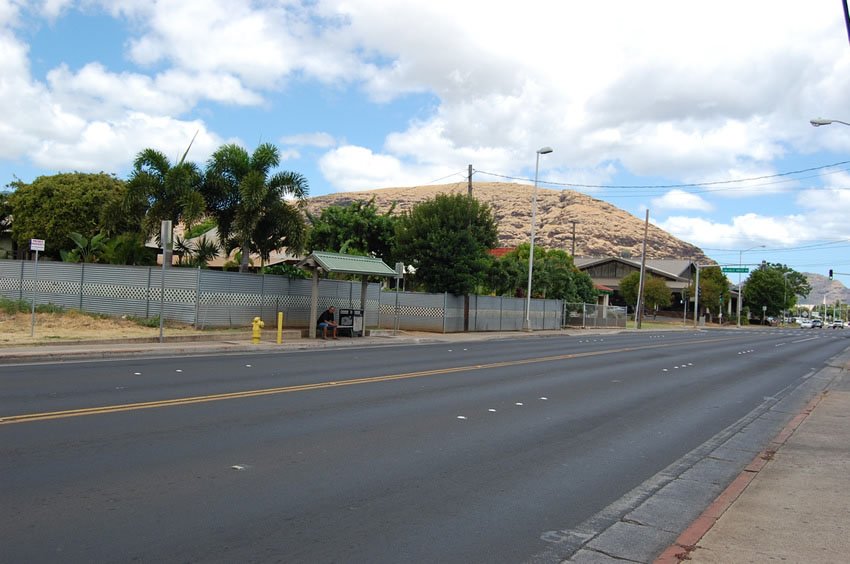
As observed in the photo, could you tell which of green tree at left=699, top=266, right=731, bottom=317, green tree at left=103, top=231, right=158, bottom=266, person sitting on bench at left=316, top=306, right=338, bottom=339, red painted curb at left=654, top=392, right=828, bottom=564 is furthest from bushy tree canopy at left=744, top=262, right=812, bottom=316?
red painted curb at left=654, top=392, right=828, bottom=564

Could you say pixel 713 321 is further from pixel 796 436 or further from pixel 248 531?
pixel 248 531

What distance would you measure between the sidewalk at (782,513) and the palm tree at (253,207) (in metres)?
20.6

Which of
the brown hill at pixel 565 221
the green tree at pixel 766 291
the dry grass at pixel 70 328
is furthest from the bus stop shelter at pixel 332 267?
the brown hill at pixel 565 221

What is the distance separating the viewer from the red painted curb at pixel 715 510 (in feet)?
16.9

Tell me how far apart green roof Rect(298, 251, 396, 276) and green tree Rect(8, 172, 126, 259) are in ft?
54.7

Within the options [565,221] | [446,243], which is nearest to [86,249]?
[446,243]

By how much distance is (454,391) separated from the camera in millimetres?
13289

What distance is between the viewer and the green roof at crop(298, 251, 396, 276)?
25.0 metres

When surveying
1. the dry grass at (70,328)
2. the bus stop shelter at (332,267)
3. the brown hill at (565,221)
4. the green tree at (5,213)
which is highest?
the brown hill at (565,221)

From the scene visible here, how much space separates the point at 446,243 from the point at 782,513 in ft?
91.4

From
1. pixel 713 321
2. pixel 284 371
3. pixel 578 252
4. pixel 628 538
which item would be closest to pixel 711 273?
pixel 713 321

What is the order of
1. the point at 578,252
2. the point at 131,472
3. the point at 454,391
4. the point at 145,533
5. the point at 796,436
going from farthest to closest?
the point at 578,252 < the point at 454,391 < the point at 796,436 < the point at 131,472 < the point at 145,533

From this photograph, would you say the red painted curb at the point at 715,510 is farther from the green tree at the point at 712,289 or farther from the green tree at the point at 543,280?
the green tree at the point at 712,289

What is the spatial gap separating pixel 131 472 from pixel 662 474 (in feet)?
18.3
